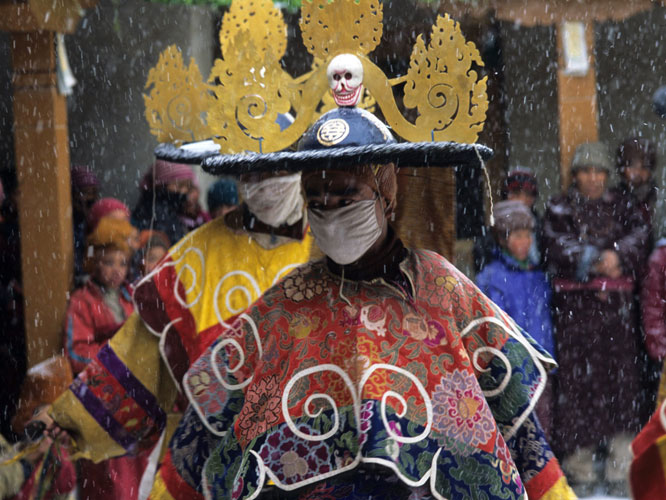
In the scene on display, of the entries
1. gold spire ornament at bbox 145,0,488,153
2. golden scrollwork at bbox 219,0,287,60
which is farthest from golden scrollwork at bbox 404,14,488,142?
golden scrollwork at bbox 219,0,287,60

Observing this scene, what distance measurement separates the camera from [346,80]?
12.1 ft

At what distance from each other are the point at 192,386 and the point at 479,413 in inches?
35.9

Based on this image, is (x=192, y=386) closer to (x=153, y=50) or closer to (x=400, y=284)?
(x=400, y=284)

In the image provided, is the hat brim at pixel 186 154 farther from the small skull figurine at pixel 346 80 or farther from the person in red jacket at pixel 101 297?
the person in red jacket at pixel 101 297

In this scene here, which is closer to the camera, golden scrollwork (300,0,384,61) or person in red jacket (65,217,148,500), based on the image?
golden scrollwork (300,0,384,61)

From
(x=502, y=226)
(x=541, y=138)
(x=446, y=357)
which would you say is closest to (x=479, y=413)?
(x=446, y=357)

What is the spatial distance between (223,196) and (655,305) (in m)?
2.59

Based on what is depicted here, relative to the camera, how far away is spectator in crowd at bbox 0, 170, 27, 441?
702 centimetres

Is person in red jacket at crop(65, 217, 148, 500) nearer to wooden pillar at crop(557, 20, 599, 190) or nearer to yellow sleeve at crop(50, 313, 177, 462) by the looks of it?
yellow sleeve at crop(50, 313, 177, 462)

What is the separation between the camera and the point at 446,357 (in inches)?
137

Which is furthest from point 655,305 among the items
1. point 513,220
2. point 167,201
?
point 167,201

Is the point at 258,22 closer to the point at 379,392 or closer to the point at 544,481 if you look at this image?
the point at 379,392

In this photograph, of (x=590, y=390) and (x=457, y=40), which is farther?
(x=590, y=390)

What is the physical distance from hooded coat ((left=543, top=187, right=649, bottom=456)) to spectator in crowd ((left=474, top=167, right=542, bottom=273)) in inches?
4.0
